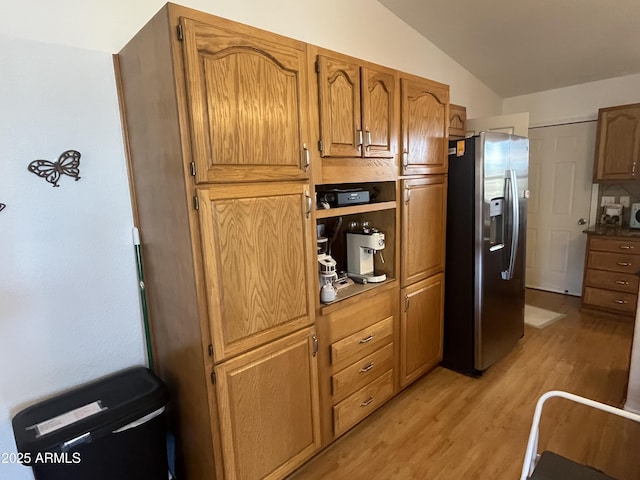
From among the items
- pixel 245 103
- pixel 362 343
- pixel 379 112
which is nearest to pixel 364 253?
pixel 362 343

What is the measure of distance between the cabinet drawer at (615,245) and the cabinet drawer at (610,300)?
43 centimetres

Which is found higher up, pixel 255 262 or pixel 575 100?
pixel 575 100

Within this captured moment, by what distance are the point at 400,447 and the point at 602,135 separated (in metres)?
3.64

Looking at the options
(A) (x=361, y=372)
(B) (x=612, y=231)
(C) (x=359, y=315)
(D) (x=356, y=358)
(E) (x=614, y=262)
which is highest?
(B) (x=612, y=231)

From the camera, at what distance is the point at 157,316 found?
171 centimetres

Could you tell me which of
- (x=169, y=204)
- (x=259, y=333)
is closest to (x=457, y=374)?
(x=259, y=333)

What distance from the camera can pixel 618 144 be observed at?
355 centimetres

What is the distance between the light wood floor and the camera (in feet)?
6.10

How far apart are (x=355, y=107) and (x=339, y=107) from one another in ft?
0.39

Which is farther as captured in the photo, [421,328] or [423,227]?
[421,328]

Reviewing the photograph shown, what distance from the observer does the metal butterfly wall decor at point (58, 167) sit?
144cm

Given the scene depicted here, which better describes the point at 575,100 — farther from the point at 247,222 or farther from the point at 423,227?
the point at 247,222

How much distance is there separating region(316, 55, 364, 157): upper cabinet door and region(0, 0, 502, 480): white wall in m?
0.74

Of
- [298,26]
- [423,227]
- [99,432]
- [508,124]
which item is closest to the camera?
[99,432]
